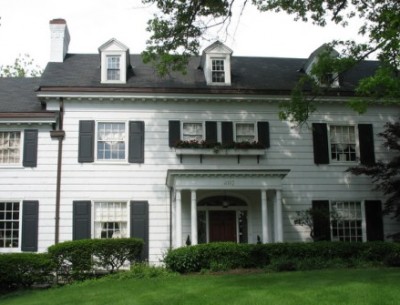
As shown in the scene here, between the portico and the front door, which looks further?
the front door

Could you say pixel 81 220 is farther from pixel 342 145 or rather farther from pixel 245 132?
pixel 342 145

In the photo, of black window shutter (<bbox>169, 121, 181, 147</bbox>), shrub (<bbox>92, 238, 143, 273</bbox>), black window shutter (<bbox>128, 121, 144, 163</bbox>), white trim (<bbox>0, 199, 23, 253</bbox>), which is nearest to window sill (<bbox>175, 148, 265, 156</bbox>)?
black window shutter (<bbox>169, 121, 181, 147</bbox>)

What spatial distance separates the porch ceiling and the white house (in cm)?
4

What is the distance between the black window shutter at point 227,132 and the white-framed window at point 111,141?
370cm

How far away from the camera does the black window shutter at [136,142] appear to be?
2050 centimetres

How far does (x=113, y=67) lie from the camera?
21.8 m

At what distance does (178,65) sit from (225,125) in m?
3.94

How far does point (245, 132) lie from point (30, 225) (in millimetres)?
8617

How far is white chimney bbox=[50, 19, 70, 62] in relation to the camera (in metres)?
23.8

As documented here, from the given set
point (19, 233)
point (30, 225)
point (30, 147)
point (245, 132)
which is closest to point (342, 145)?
point (245, 132)

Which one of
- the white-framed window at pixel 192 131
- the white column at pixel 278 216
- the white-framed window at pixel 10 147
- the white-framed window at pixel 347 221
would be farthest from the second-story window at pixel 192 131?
the white-framed window at pixel 10 147

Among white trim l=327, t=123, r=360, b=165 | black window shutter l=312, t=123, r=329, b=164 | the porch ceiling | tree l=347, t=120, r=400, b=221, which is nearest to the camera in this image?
the porch ceiling

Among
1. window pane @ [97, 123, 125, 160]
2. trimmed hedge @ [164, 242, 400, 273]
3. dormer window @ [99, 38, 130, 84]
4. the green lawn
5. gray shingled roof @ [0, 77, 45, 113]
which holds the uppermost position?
dormer window @ [99, 38, 130, 84]

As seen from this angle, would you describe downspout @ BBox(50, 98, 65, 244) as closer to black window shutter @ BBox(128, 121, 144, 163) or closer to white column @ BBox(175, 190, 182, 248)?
black window shutter @ BBox(128, 121, 144, 163)
